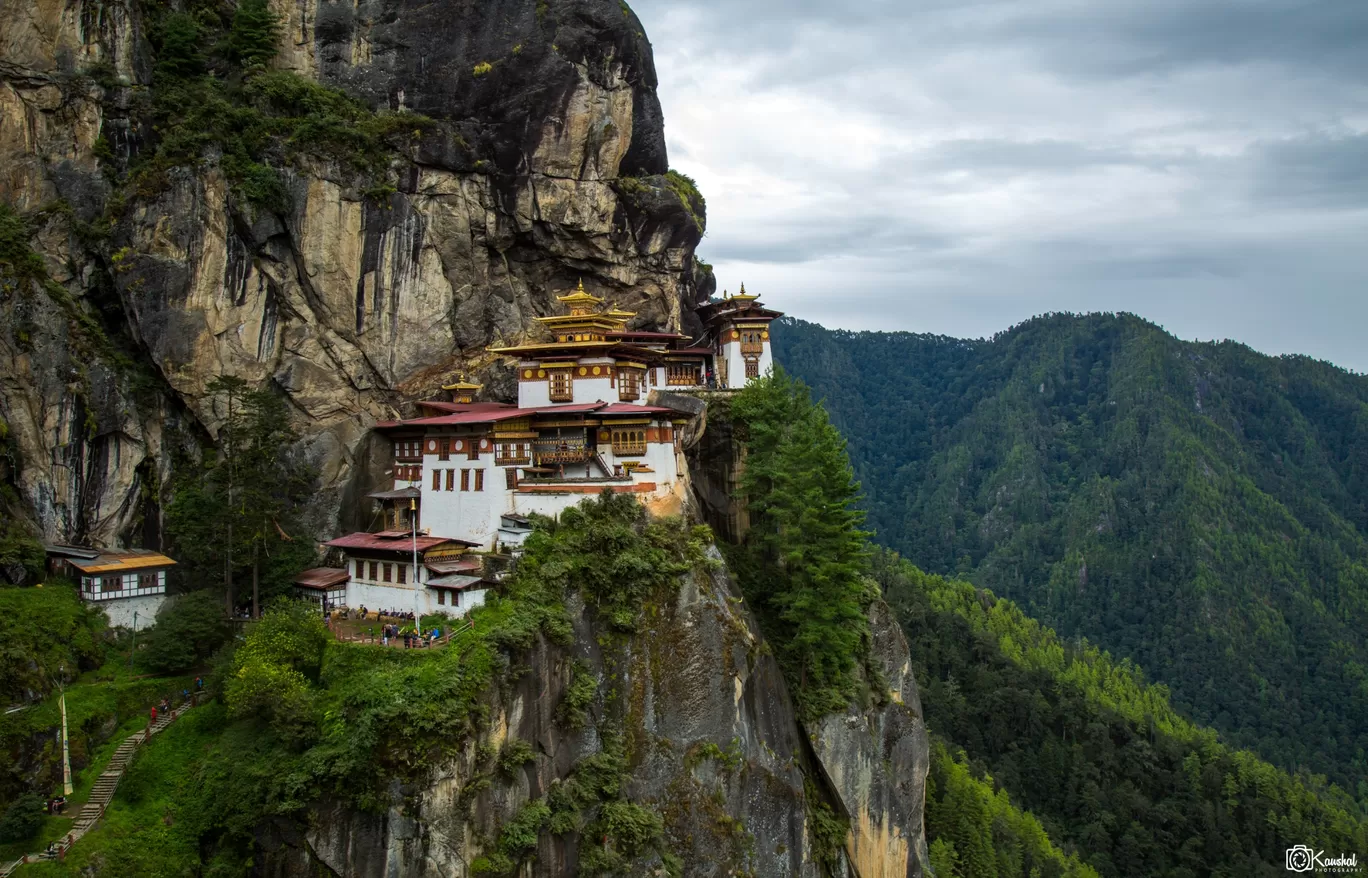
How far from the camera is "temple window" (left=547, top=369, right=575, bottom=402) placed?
45.7 meters

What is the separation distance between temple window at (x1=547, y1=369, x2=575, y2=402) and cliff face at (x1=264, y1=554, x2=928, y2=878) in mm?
13187

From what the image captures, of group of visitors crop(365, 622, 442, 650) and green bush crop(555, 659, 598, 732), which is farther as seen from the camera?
group of visitors crop(365, 622, 442, 650)

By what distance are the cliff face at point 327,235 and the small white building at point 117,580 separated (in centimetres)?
186

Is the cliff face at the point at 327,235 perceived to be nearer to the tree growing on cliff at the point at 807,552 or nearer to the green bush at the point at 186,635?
the green bush at the point at 186,635

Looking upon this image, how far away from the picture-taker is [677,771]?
33844mm

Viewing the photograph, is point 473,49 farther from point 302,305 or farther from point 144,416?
point 144,416

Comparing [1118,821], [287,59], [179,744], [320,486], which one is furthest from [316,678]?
[1118,821]

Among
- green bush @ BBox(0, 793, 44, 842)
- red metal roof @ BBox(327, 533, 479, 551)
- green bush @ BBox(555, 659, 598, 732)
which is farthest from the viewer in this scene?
red metal roof @ BBox(327, 533, 479, 551)

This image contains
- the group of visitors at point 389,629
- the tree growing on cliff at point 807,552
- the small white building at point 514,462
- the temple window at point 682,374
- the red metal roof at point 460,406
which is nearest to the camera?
the group of visitors at point 389,629

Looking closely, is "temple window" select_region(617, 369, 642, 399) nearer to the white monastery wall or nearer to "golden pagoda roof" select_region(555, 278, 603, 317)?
"golden pagoda roof" select_region(555, 278, 603, 317)

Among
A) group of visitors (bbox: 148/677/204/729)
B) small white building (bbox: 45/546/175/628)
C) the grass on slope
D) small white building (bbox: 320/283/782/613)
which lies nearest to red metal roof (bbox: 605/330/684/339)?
small white building (bbox: 320/283/782/613)

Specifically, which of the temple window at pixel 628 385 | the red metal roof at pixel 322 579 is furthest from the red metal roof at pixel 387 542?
the temple window at pixel 628 385

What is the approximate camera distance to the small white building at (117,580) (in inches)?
1444

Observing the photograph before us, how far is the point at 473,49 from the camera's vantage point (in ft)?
166
